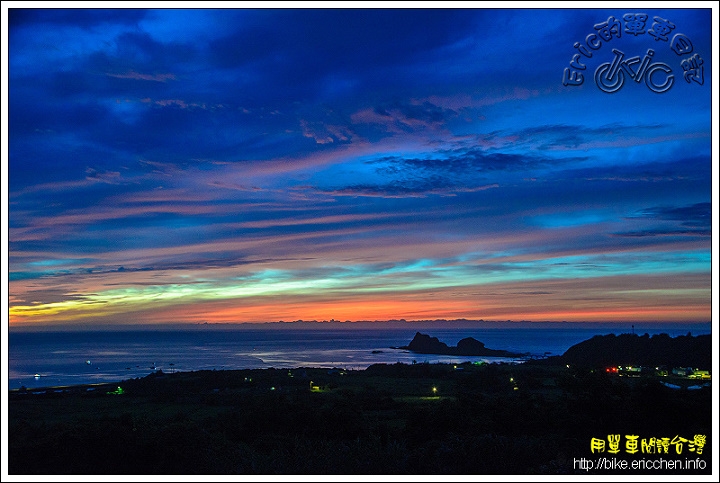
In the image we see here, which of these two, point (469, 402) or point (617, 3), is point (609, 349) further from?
point (617, 3)

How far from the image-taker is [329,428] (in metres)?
10.4

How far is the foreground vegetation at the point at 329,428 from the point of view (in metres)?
6.99

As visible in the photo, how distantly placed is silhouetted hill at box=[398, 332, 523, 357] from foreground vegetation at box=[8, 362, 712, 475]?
2785 cm

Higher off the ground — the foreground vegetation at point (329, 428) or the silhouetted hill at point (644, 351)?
the silhouetted hill at point (644, 351)

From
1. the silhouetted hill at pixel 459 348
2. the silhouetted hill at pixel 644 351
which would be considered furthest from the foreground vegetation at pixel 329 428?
the silhouetted hill at pixel 459 348

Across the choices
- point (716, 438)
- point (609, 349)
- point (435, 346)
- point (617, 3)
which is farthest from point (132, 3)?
point (435, 346)

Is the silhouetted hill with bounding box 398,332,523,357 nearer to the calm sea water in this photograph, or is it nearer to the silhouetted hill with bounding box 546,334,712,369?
the calm sea water

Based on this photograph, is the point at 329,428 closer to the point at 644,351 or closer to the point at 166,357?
the point at 644,351

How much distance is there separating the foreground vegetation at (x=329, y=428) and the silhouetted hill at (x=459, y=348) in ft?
91.4

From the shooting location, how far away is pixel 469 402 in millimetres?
11648

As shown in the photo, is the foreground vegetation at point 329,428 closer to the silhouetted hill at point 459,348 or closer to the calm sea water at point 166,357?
the calm sea water at point 166,357

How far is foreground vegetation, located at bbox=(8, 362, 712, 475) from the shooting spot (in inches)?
275

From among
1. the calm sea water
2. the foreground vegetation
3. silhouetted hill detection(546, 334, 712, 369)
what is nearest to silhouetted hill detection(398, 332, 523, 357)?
the calm sea water

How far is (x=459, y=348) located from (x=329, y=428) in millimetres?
40137
